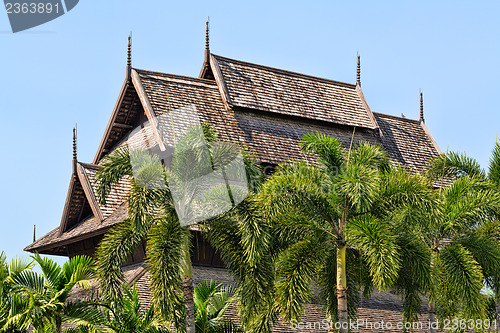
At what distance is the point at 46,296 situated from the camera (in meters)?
15.3

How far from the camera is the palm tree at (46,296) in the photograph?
49.1 ft

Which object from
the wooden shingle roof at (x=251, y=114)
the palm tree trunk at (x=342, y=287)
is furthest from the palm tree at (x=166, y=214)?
the wooden shingle roof at (x=251, y=114)

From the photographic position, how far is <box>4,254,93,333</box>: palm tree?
49.1 feet

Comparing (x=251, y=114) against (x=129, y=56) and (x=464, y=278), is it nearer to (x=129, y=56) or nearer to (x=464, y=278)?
(x=129, y=56)

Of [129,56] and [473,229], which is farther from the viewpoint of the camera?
[129,56]

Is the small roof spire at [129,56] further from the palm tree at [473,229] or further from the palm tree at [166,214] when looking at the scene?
the palm tree at [473,229]

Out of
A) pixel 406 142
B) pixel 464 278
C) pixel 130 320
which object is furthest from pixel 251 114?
pixel 130 320

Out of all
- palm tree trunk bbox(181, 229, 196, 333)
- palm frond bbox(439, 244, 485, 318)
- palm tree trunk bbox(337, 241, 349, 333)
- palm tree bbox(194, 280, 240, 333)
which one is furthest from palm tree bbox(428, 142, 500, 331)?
palm tree trunk bbox(181, 229, 196, 333)

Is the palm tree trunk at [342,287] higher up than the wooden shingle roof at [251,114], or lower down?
lower down

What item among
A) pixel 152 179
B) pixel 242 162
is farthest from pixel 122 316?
pixel 242 162

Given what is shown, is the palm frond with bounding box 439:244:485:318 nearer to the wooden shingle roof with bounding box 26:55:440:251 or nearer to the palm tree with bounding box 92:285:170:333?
the palm tree with bounding box 92:285:170:333

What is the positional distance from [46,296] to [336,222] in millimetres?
6140

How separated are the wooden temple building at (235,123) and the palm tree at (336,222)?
4.77 metres

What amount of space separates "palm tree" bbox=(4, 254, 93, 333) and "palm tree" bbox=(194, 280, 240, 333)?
323cm
